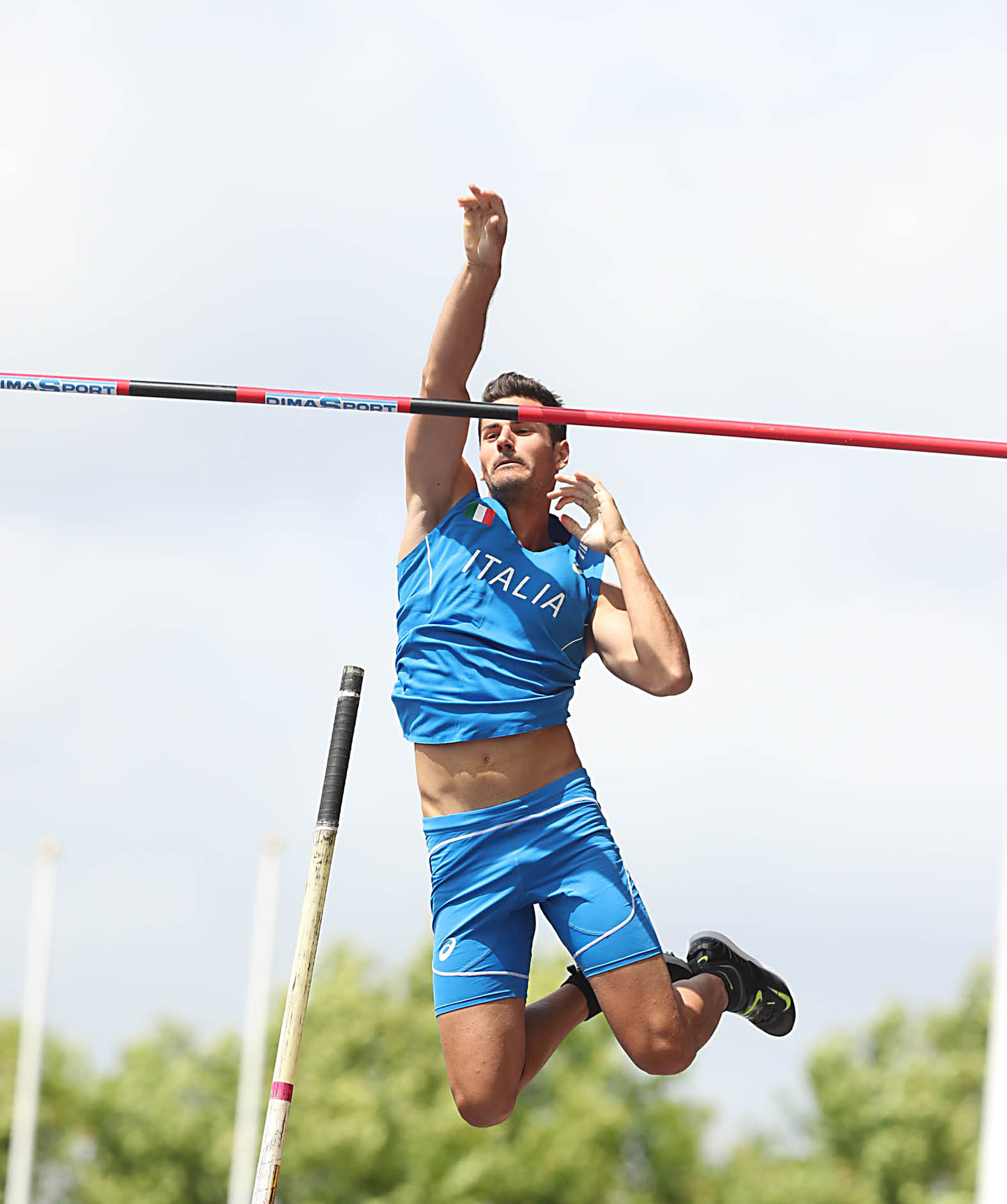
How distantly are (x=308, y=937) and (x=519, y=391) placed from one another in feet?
7.43

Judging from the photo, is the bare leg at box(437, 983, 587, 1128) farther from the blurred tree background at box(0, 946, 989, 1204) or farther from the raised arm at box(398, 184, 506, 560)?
the blurred tree background at box(0, 946, 989, 1204)

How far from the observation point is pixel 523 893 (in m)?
5.60

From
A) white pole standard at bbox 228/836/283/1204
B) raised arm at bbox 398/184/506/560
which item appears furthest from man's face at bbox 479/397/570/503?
white pole standard at bbox 228/836/283/1204

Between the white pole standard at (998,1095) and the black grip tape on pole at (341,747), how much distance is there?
11.4 ft

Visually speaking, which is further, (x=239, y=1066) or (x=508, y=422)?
(x=239, y=1066)

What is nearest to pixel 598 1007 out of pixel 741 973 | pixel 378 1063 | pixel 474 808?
pixel 741 973

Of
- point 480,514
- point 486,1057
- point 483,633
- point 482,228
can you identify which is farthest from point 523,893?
point 482,228

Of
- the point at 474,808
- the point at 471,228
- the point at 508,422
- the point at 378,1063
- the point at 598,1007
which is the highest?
the point at 471,228

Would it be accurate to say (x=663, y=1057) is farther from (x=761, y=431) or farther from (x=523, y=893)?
(x=761, y=431)

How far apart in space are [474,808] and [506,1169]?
73.4 feet

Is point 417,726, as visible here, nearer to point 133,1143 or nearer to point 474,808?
A: point 474,808

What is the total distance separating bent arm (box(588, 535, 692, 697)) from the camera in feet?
17.8

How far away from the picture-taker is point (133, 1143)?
28375 millimetres

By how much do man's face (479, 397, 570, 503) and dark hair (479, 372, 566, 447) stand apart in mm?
116
